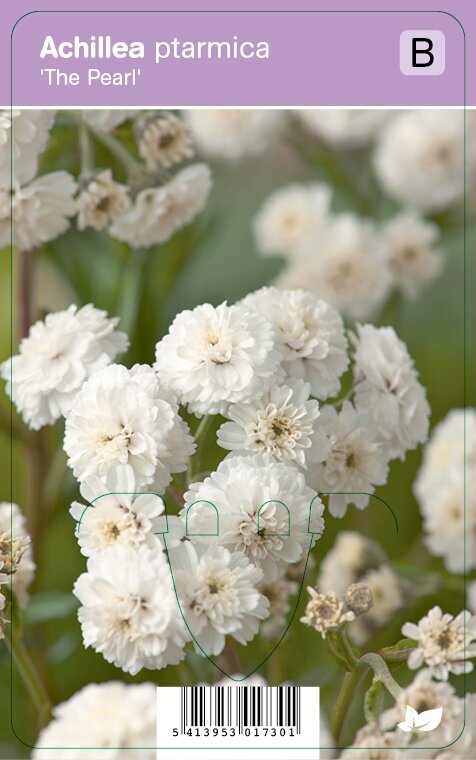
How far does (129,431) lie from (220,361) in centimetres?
6

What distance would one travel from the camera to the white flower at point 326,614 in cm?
47

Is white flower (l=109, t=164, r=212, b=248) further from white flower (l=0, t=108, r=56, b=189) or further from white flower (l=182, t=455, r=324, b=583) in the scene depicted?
white flower (l=182, t=455, r=324, b=583)

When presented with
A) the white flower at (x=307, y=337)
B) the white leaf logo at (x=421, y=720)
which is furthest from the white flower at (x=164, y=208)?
the white leaf logo at (x=421, y=720)

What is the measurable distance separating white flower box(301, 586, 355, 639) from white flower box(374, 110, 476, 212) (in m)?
0.38

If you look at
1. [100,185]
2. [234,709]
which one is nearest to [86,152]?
[100,185]

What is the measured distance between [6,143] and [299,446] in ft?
0.84

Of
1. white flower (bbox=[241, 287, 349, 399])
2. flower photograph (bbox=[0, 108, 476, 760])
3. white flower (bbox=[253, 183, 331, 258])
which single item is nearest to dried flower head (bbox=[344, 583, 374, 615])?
flower photograph (bbox=[0, 108, 476, 760])

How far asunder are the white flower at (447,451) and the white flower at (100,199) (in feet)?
0.91

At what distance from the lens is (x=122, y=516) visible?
0.45 m
